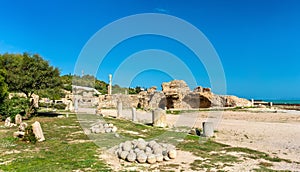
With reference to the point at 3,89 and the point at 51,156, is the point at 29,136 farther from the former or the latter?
the point at 3,89

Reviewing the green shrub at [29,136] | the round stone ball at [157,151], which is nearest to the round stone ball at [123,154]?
the round stone ball at [157,151]

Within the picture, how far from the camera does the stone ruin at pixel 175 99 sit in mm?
42188

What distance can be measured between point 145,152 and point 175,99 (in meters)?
32.9

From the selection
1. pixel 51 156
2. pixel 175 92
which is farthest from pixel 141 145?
pixel 175 92

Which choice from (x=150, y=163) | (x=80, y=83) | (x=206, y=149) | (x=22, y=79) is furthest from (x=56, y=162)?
(x=80, y=83)

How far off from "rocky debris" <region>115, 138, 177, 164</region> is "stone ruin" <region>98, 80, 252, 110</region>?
32151 mm

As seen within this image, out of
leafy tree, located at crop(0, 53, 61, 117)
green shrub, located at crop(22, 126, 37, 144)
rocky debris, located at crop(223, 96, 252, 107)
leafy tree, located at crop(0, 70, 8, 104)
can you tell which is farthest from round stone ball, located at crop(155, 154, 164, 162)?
rocky debris, located at crop(223, 96, 252, 107)

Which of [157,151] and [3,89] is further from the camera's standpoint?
[3,89]

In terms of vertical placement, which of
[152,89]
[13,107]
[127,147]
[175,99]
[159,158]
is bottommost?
[159,158]

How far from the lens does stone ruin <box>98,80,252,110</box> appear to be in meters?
42.2

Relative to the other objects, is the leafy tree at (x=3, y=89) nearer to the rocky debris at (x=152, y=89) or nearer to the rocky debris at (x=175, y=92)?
the rocky debris at (x=175, y=92)

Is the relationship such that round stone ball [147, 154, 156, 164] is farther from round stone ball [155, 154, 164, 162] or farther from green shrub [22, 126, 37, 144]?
green shrub [22, 126, 37, 144]

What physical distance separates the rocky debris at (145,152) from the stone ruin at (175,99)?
3215cm

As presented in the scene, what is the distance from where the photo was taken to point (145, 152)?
363 inches
